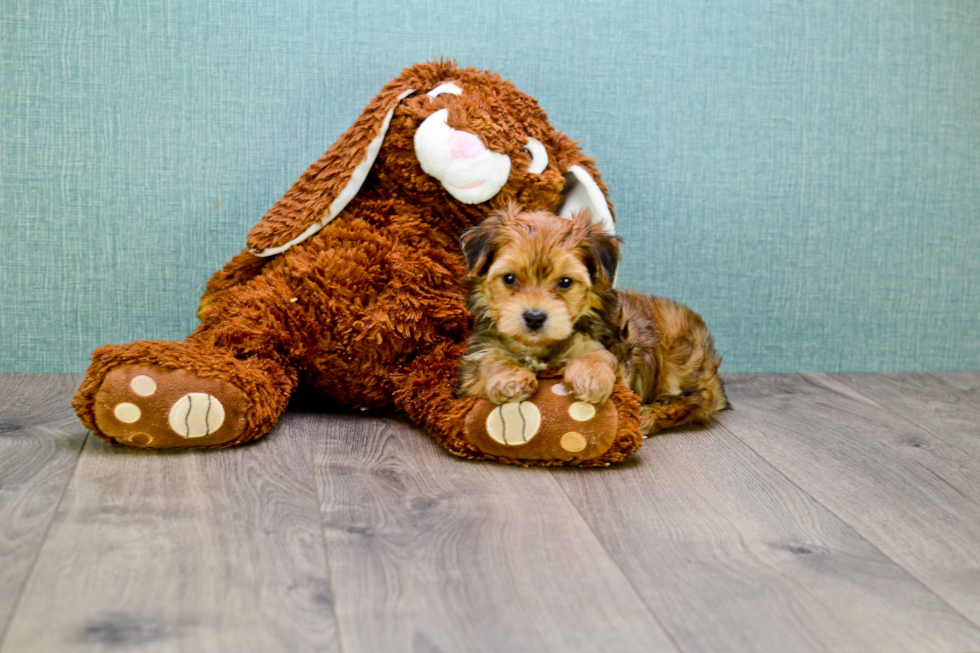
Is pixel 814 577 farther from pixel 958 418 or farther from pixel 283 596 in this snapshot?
pixel 958 418

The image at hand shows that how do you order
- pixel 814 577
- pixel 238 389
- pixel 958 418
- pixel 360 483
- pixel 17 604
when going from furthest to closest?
pixel 958 418 < pixel 238 389 < pixel 360 483 < pixel 814 577 < pixel 17 604

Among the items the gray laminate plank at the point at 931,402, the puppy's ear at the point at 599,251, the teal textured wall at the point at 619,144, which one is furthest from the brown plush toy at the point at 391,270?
the gray laminate plank at the point at 931,402

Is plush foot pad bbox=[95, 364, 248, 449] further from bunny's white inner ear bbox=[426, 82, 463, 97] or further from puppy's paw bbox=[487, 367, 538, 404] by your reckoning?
bunny's white inner ear bbox=[426, 82, 463, 97]

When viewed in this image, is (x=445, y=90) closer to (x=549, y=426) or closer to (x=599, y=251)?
(x=599, y=251)

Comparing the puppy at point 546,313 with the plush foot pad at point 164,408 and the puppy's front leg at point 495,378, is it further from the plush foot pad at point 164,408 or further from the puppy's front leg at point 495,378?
the plush foot pad at point 164,408

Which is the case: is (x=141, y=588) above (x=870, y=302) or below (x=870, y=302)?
below

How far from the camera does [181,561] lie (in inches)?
57.7

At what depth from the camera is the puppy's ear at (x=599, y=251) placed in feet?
6.48

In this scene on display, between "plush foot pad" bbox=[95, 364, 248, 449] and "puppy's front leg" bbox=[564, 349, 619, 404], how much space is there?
75 cm

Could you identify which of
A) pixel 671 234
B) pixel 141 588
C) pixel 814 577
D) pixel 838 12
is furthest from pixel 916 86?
pixel 141 588

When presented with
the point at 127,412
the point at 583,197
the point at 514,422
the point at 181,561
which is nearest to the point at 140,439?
the point at 127,412

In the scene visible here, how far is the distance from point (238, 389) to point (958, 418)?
200 cm

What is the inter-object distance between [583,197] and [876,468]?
0.98 meters

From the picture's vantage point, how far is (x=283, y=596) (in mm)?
1373
